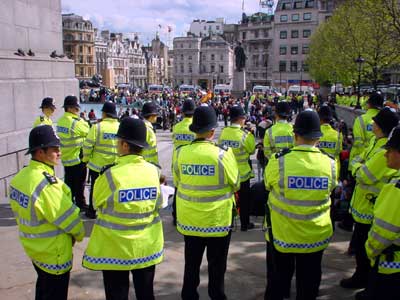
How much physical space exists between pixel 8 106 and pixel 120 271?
21.8 feet

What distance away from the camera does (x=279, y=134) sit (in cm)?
738

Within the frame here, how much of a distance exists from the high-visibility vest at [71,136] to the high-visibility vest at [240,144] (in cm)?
283

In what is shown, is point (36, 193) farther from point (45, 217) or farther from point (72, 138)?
point (72, 138)

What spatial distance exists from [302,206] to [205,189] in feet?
3.36

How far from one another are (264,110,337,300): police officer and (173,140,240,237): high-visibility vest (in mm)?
512

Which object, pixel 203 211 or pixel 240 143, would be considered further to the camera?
pixel 240 143

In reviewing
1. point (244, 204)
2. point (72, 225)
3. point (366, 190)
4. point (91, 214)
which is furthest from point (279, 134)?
point (72, 225)

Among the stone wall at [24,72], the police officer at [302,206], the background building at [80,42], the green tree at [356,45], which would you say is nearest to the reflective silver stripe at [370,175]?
the police officer at [302,206]

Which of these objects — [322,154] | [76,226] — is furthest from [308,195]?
[76,226]

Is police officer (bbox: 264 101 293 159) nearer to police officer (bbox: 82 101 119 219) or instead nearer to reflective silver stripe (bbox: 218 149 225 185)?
police officer (bbox: 82 101 119 219)

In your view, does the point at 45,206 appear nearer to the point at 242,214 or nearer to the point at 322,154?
the point at 322,154

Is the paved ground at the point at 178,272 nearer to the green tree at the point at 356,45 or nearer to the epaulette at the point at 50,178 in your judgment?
the epaulette at the point at 50,178

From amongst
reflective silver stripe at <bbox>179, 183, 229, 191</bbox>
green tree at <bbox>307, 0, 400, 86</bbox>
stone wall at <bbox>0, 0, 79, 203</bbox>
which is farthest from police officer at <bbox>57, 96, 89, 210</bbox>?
green tree at <bbox>307, 0, 400, 86</bbox>

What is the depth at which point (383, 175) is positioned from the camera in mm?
4648
